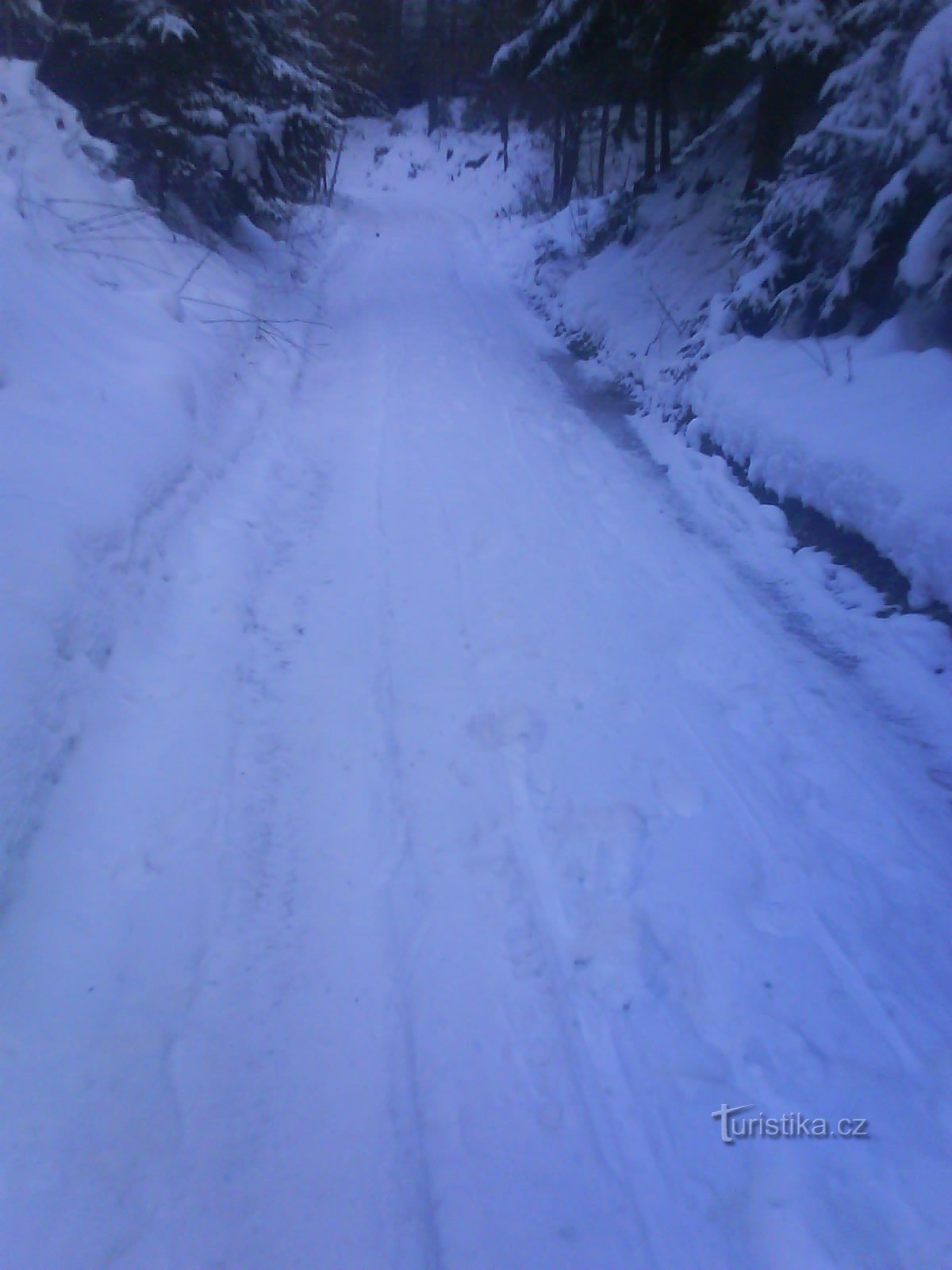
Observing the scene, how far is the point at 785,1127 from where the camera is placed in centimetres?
224

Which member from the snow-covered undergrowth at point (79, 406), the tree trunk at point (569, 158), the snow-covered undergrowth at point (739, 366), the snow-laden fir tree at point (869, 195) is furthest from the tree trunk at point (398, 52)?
the snow-laden fir tree at point (869, 195)

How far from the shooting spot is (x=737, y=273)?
823 centimetres

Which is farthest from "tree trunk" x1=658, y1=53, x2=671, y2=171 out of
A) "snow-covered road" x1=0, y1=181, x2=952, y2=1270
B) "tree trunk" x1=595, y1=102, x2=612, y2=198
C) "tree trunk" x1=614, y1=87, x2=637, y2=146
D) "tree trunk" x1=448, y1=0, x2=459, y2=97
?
"tree trunk" x1=448, y1=0, x2=459, y2=97

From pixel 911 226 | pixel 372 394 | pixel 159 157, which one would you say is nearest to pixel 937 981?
pixel 911 226

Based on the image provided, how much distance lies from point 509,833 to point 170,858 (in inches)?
56.4

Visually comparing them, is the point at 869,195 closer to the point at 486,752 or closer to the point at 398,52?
the point at 486,752

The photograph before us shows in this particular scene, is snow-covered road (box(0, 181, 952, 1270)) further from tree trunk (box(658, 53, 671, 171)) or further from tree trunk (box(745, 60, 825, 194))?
tree trunk (box(658, 53, 671, 171))

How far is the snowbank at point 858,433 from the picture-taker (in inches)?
169

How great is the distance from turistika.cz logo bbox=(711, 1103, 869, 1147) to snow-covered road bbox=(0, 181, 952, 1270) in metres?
0.03

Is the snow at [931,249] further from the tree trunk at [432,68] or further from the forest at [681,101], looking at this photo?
the tree trunk at [432,68]

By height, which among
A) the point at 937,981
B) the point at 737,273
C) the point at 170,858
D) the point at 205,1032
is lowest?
the point at 205,1032

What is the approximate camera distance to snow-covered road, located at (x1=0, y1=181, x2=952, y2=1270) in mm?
2102

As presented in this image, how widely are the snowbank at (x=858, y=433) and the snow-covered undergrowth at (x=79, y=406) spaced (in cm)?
440

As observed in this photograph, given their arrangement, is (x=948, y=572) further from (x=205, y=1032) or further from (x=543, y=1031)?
(x=205, y=1032)
